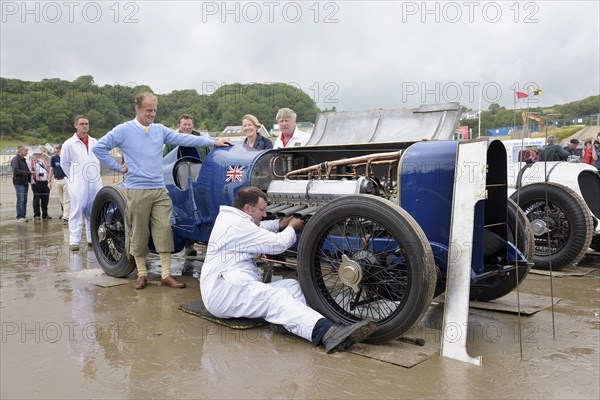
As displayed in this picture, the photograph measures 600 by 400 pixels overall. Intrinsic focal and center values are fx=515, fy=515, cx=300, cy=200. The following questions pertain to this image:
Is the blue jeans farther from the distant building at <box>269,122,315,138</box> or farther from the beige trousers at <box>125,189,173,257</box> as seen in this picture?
the beige trousers at <box>125,189,173,257</box>

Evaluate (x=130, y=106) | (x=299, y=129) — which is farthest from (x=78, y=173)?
(x=299, y=129)

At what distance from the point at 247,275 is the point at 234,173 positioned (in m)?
1.37

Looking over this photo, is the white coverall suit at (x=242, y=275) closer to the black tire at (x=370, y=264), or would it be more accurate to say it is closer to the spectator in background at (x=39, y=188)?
the black tire at (x=370, y=264)

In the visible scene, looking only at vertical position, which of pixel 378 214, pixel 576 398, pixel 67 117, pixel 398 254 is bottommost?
pixel 576 398

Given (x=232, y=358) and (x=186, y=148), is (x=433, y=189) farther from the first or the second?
(x=186, y=148)

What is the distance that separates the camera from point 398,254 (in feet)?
12.3

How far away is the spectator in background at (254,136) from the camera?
5934 millimetres

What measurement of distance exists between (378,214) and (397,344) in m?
0.92

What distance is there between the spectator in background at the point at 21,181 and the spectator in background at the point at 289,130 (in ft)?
24.6

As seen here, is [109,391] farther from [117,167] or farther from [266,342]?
[117,167]

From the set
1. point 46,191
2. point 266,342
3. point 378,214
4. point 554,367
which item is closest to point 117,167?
point 266,342

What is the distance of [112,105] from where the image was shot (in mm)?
35906

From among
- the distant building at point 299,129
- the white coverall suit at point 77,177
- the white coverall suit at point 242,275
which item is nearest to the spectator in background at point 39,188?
the white coverall suit at point 77,177

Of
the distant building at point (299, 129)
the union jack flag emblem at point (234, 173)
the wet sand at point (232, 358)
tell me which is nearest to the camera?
the wet sand at point (232, 358)
